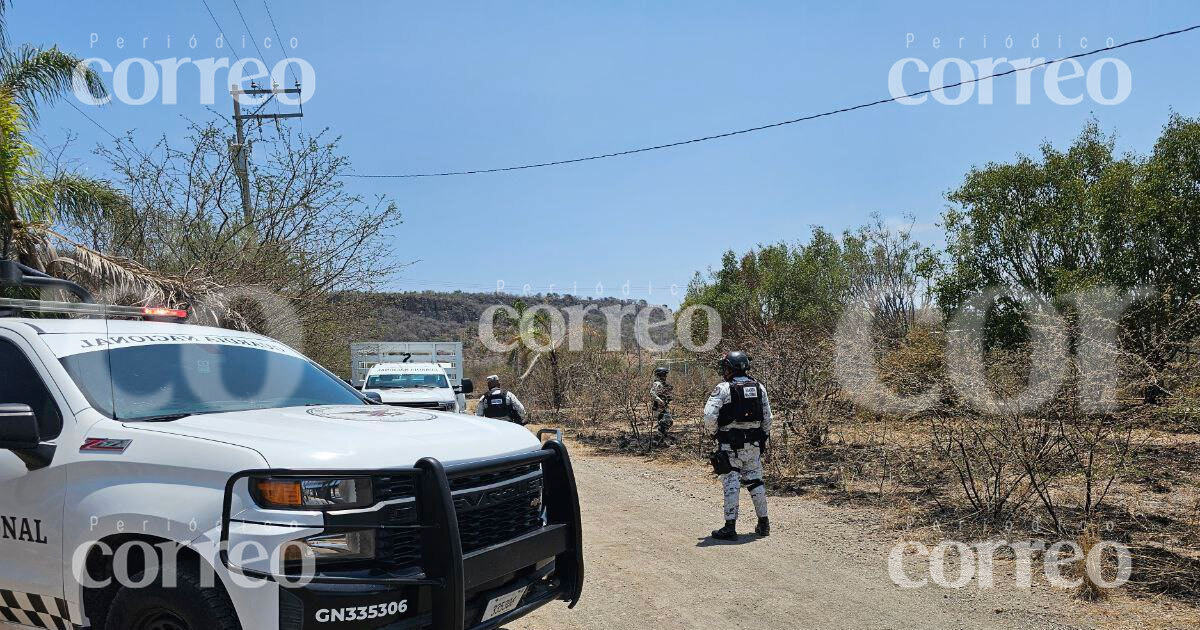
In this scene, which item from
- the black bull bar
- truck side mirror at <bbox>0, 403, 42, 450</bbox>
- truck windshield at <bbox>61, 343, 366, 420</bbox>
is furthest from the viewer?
truck windshield at <bbox>61, 343, 366, 420</bbox>

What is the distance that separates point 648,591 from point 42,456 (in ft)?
13.2

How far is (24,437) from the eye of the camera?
3727 millimetres

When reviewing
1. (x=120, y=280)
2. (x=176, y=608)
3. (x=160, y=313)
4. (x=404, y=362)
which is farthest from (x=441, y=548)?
(x=404, y=362)

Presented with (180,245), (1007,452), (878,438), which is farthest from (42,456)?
(180,245)

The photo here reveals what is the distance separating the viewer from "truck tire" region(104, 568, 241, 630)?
11.1 ft

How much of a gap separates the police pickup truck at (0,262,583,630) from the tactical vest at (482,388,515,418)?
8.76 m

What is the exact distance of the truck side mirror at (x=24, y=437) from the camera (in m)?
3.69

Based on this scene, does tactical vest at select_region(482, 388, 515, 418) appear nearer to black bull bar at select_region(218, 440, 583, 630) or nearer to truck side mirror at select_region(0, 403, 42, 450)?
black bull bar at select_region(218, 440, 583, 630)

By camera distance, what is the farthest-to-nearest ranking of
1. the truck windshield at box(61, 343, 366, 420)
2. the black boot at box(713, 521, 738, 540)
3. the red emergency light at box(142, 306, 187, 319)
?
the black boot at box(713, 521, 738, 540), the red emergency light at box(142, 306, 187, 319), the truck windshield at box(61, 343, 366, 420)

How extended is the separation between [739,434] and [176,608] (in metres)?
5.61

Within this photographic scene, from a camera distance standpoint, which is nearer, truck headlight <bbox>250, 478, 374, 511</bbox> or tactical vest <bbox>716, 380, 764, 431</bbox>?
truck headlight <bbox>250, 478, 374, 511</bbox>

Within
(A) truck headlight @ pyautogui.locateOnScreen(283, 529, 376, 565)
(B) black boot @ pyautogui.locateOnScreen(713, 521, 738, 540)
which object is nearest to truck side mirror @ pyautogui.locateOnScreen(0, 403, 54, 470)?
(A) truck headlight @ pyautogui.locateOnScreen(283, 529, 376, 565)

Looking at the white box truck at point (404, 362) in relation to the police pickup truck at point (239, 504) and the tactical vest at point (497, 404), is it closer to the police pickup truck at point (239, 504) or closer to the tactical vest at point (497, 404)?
the tactical vest at point (497, 404)

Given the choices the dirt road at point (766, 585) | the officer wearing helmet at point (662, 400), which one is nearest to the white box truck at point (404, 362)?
the officer wearing helmet at point (662, 400)
